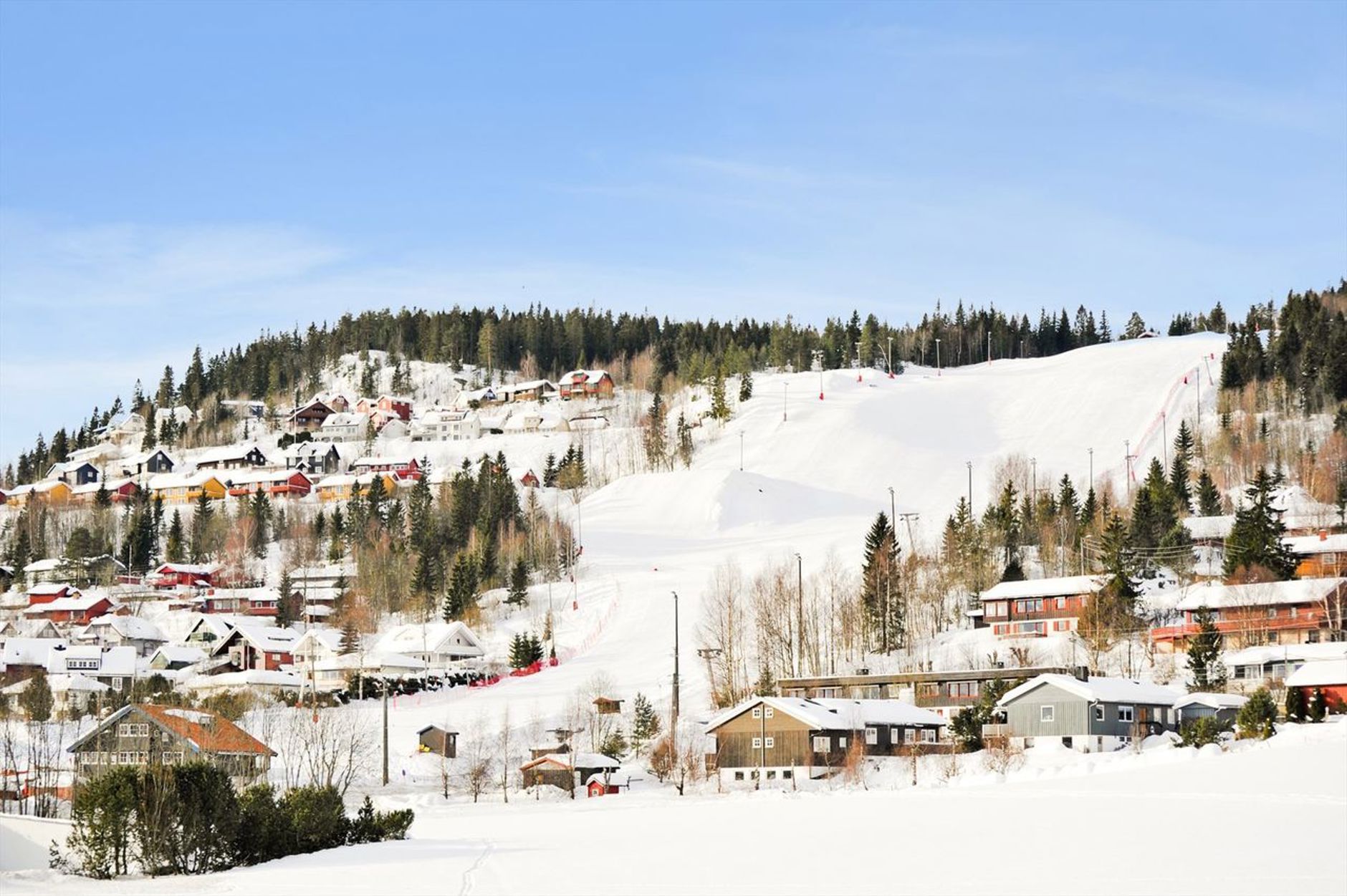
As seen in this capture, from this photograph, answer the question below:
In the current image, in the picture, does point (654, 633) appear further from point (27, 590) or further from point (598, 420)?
point (598, 420)

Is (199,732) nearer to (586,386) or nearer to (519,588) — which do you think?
(519,588)

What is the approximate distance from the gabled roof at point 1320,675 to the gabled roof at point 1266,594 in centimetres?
1045

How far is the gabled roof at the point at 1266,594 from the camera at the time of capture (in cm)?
6272

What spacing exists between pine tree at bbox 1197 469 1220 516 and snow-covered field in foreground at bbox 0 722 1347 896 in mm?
45716

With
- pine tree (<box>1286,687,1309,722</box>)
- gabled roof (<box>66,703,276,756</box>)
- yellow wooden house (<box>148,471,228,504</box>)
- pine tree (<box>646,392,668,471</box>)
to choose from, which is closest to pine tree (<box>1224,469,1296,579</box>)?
pine tree (<box>1286,687,1309,722</box>)

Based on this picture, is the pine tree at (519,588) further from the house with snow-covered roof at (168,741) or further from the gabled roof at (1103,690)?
the gabled roof at (1103,690)

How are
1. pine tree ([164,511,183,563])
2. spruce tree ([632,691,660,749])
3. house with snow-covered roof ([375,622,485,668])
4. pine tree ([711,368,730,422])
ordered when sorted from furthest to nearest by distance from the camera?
1. pine tree ([711,368,730,422])
2. pine tree ([164,511,183,563])
3. house with snow-covered roof ([375,622,485,668])
4. spruce tree ([632,691,660,749])

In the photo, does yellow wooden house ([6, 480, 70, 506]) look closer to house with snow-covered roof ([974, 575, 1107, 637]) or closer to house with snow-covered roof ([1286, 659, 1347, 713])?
house with snow-covered roof ([974, 575, 1107, 637])

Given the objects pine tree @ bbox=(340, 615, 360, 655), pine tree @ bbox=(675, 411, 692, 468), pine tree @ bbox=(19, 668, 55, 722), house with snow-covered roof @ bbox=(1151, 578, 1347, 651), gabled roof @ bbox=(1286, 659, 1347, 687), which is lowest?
pine tree @ bbox=(19, 668, 55, 722)

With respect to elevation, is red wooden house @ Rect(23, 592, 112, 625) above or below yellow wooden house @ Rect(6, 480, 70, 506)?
below

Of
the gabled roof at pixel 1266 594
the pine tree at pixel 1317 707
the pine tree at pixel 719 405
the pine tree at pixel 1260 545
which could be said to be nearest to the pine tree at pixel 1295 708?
the pine tree at pixel 1317 707

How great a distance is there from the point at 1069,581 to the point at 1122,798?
35211mm

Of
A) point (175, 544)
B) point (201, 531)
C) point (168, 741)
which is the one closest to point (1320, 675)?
point (168, 741)

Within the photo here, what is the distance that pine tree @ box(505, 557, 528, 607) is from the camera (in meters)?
84.6
